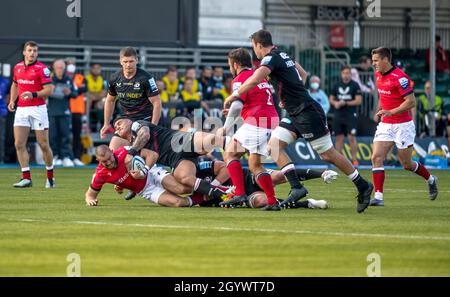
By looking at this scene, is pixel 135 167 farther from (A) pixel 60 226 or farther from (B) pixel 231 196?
(A) pixel 60 226

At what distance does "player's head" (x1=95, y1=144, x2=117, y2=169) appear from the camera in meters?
15.0

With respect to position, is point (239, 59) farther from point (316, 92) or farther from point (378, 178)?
point (316, 92)

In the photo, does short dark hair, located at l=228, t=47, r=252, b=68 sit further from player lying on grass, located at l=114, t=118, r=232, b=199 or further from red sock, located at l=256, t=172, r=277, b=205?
red sock, located at l=256, t=172, r=277, b=205

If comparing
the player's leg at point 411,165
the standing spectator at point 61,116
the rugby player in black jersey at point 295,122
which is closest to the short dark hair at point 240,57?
the rugby player in black jersey at point 295,122

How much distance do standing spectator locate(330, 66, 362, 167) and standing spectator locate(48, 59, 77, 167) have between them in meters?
6.88

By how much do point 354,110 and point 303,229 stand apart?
17812 mm

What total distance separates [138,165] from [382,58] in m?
4.19

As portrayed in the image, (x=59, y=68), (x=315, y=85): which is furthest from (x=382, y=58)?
(x=315, y=85)

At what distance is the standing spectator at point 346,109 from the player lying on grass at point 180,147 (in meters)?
13.8

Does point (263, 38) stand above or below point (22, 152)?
above

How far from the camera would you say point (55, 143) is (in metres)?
29.1

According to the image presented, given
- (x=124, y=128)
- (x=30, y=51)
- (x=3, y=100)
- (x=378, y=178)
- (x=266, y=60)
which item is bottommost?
(x=378, y=178)

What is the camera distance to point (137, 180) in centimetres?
1544

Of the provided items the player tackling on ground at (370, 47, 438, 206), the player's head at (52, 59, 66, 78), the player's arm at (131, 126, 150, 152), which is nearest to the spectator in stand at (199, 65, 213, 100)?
the player's head at (52, 59, 66, 78)
